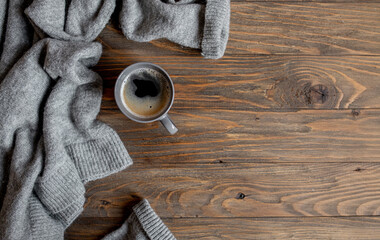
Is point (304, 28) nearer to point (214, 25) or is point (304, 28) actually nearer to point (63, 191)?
point (214, 25)

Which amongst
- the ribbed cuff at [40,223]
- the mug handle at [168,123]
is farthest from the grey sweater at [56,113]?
the mug handle at [168,123]

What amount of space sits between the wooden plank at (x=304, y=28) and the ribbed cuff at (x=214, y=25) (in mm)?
47

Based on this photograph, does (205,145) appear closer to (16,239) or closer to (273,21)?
(273,21)

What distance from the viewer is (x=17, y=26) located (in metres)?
0.72

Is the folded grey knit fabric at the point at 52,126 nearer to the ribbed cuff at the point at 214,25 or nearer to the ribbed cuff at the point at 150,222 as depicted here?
the ribbed cuff at the point at 150,222

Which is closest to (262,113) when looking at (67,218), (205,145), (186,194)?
(205,145)

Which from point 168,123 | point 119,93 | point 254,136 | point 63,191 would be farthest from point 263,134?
point 63,191

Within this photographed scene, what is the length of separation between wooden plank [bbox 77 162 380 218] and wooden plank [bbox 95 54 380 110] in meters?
0.14

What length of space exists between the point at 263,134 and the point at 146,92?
0.28 meters

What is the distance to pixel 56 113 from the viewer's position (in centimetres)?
A: 70

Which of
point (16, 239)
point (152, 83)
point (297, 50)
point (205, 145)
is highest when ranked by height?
point (297, 50)

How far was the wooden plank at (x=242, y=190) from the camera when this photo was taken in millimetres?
750

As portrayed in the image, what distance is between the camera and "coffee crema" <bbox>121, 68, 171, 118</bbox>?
69cm

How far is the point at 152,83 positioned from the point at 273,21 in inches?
12.2
